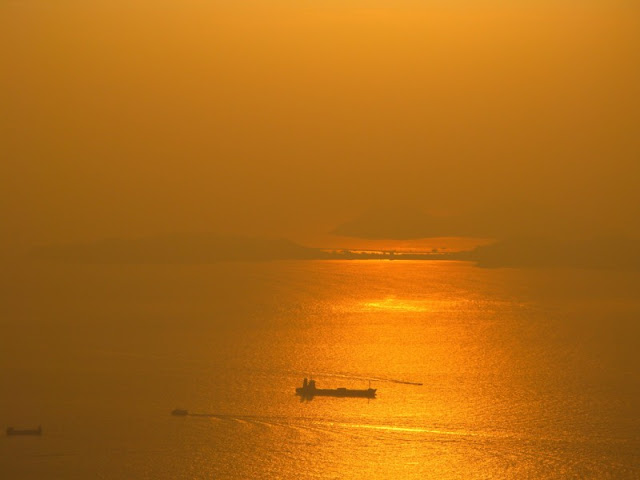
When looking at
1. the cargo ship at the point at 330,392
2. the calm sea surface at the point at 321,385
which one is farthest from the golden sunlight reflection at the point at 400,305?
the cargo ship at the point at 330,392

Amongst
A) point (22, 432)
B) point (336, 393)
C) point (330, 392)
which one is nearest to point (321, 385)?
point (330, 392)

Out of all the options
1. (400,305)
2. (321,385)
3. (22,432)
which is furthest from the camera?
(400,305)

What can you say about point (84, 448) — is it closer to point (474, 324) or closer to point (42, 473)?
point (42, 473)

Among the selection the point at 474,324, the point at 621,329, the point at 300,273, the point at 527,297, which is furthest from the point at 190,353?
the point at 300,273

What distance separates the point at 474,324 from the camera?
56469 millimetres

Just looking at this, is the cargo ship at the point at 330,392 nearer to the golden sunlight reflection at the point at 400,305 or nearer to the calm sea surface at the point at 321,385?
the calm sea surface at the point at 321,385

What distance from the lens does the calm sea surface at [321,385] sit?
2420 centimetres

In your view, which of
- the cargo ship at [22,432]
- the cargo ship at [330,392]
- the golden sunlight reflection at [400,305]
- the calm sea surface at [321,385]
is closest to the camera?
the calm sea surface at [321,385]

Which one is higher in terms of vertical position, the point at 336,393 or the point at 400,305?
the point at 400,305

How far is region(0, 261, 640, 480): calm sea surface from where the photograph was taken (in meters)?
24.2

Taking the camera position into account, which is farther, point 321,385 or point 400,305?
point 400,305

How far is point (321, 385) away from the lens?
111 ft

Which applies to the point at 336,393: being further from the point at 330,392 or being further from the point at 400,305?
the point at 400,305

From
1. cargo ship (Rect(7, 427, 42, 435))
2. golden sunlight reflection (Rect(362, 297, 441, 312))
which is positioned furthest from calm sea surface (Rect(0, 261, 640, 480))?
cargo ship (Rect(7, 427, 42, 435))
